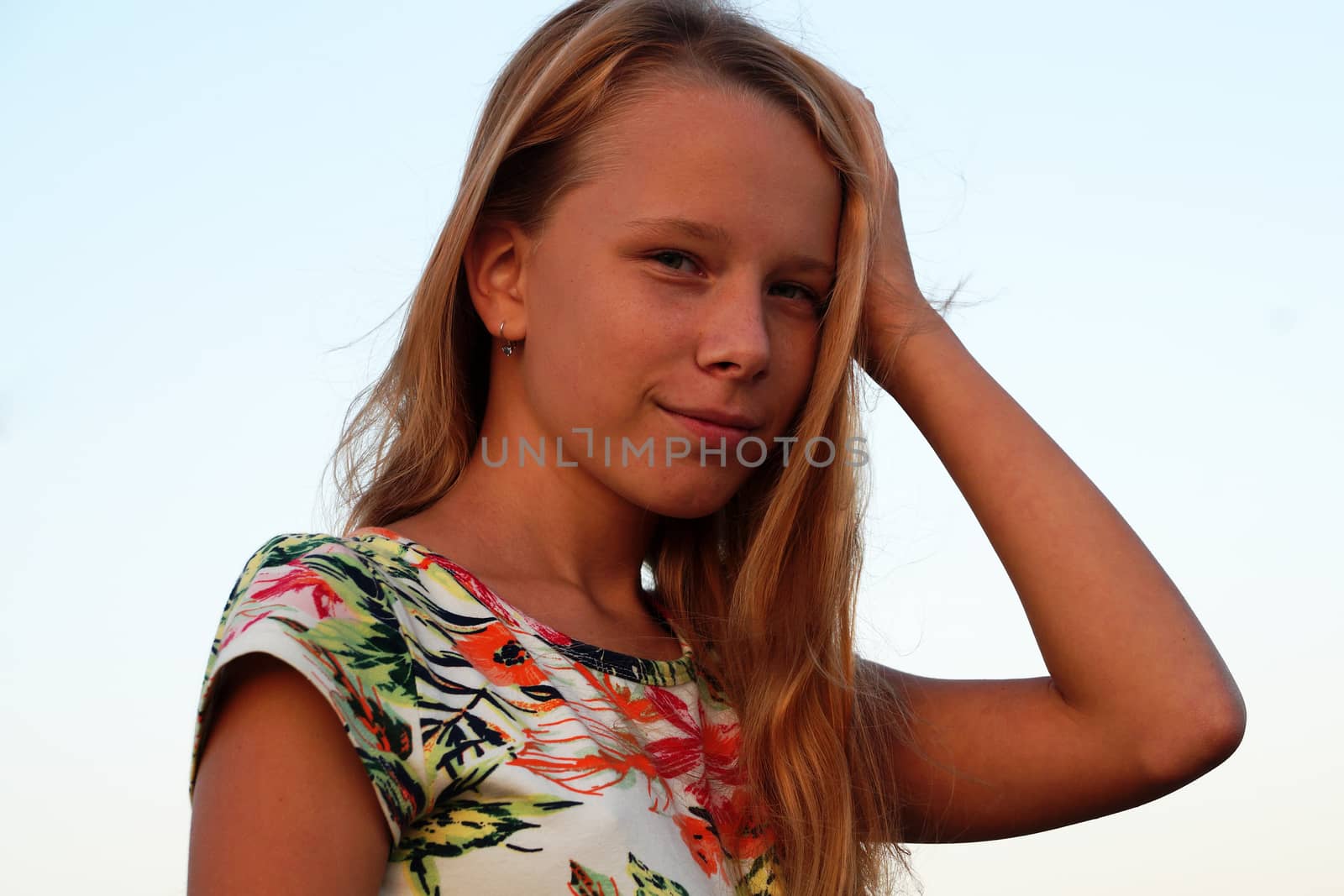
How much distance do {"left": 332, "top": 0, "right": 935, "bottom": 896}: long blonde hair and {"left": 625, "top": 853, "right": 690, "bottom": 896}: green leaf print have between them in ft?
1.25

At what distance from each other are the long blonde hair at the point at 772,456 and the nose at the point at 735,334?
9.8 inches

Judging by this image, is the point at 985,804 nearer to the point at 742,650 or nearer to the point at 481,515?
the point at 742,650

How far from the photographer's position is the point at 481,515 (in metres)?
2.16

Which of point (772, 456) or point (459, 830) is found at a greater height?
point (772, 456)

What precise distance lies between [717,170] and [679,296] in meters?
0.22

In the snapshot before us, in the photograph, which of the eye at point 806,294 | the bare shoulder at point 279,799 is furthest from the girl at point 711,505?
the bare shoulder at point 279,799

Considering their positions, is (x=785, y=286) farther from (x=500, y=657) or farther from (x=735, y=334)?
(x=500, y=657)

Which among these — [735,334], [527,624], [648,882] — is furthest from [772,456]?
[648,882]

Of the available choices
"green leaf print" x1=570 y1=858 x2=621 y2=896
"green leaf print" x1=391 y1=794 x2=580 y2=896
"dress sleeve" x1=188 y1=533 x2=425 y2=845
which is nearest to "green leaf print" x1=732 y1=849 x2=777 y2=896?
"green leaf print" x1=570 y1=858 x2=621 y2=896

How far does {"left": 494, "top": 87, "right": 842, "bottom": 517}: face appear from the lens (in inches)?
79.9

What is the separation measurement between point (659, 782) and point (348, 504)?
88cm

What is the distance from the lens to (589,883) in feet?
5.32

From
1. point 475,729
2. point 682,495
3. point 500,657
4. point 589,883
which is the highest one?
point 682,495

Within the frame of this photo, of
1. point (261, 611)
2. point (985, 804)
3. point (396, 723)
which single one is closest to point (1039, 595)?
point (985, 804)
